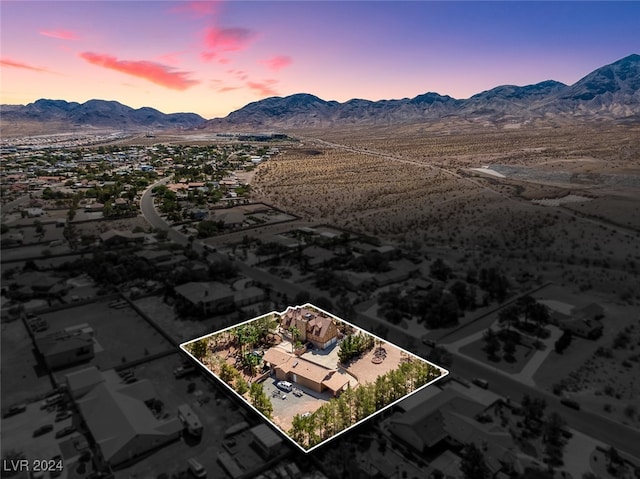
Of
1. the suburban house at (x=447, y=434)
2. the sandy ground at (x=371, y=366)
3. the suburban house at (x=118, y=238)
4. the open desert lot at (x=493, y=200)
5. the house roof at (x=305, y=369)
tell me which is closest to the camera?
the suburban house at (x=447, y=434)

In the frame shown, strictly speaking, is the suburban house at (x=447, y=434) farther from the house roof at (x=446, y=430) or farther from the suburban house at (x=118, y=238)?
the suburban house at (x=118, y=238)

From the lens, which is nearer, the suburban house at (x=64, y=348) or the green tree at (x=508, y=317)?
the suburban house at (x=64, y=348)

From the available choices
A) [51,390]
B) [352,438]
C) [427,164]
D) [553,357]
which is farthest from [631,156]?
[51,390]

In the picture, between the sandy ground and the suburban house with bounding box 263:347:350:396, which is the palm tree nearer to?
the suburban house with bounding box 263:347:350:396

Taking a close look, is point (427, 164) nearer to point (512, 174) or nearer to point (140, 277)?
point (512, 174)

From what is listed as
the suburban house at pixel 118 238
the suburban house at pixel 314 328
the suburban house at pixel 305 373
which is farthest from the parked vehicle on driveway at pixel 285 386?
the suburban house at pixel 118 238
